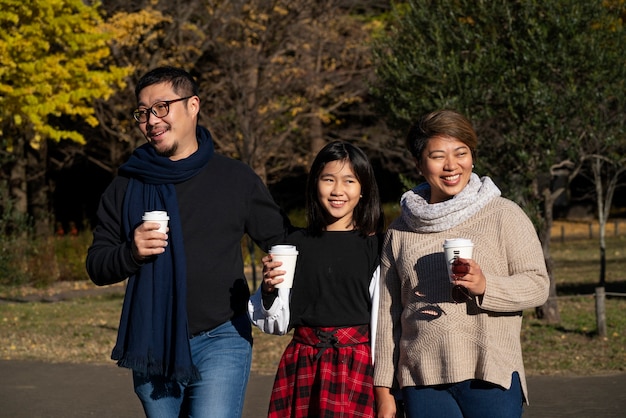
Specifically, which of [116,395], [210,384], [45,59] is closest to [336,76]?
[45,59]

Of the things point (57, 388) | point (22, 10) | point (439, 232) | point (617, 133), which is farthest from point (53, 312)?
point (439, 232)

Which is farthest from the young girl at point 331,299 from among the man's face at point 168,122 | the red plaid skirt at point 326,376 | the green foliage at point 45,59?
the green foliage at point 45,59

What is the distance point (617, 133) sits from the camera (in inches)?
507

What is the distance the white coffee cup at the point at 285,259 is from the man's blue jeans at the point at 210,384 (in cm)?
41

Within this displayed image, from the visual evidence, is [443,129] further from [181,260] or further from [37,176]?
[37,176]

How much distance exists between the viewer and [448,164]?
3.90 metres

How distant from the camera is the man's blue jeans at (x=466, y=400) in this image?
12.2 feet

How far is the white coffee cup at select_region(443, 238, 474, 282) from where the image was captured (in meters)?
3.52

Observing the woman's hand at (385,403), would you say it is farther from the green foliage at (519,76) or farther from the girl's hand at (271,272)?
the green foliage at (519,76)

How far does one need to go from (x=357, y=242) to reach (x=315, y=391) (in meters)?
0.64

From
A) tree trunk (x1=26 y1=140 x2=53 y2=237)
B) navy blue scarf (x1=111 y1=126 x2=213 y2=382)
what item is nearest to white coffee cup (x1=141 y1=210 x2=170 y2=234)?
navy blue scarf (x1=111 y1=126 x2=213 y2=382)

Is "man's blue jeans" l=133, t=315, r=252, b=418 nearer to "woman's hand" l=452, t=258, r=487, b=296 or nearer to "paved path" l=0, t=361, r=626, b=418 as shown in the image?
"woman's hand" l=452, t=258, r=487, b=296

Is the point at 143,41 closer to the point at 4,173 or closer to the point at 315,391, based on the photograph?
the point at 4,173

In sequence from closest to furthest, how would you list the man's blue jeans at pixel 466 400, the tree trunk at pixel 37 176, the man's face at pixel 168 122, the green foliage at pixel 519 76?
1. the man's blue jeans at pixel 466 400
2. the man's face at pixel 168 122
3. the green foliage at pixel 519 76
4. the tree trunk at pixel 37 176
